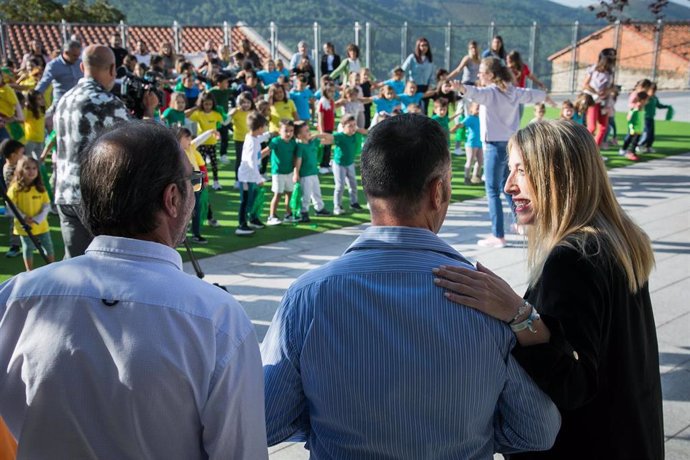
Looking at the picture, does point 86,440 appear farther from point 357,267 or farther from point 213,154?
point 213,154

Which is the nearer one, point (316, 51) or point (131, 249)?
point (131, 249)

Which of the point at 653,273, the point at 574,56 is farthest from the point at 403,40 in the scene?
the point at 653,273

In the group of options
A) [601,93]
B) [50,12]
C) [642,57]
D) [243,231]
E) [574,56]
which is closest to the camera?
[243,231]

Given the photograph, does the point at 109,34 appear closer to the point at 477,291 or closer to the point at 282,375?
the point at 282,375

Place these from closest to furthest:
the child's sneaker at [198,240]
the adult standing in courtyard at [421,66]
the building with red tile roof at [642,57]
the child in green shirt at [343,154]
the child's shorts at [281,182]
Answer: the child's sneaker at [198,240], the child's shorts at [281,182], the child in green shirt at [343,154], the adult standing in courtyard at [421,66], the building with red tile roof at [642,57]

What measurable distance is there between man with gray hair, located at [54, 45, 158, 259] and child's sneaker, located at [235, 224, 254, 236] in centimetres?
392

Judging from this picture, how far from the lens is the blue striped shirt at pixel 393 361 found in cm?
181

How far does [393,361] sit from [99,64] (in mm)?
3949

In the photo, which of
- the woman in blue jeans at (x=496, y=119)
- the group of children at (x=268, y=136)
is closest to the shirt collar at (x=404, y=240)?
the group of children at (x=268, y=136)

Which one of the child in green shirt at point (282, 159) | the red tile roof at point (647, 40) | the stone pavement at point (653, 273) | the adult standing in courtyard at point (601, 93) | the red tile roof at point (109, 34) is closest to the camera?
the stone pavement at point (653, 273)

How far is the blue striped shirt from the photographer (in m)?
1.81

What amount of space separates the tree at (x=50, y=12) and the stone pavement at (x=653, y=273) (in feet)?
110

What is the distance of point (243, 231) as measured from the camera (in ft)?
29.2

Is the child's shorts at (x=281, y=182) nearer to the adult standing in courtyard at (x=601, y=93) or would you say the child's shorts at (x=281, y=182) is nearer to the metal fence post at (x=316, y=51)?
the adult standing in courtyard at (x=601, y=93)
